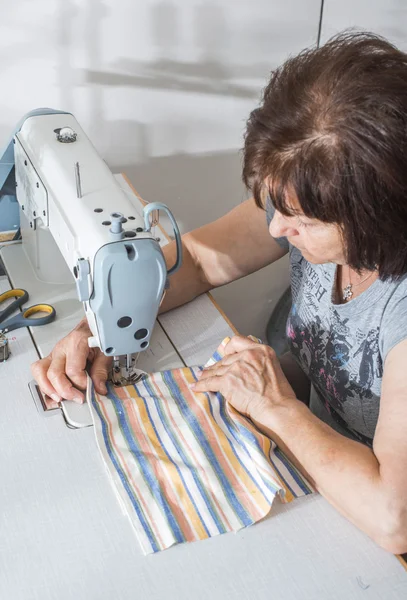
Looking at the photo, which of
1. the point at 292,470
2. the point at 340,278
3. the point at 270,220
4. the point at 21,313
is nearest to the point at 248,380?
the point at 292,470

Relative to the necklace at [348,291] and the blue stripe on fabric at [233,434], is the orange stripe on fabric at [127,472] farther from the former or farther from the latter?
the necklace at [348,291]

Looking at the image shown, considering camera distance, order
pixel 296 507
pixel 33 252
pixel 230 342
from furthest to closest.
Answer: pixel 33 252
pixel 230 342
pixel 296 507

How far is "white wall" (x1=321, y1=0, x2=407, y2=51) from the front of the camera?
2252 millimetres

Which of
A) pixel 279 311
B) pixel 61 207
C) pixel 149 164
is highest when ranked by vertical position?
pixel 61 207

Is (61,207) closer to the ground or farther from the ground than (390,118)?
closer to the ground

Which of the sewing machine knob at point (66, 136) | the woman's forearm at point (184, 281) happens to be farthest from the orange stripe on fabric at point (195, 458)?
the sewing machine knob at point (66, 136)

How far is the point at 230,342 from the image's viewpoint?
1.40m

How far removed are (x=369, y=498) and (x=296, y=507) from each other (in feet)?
0.38

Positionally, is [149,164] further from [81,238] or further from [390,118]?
[390,118]

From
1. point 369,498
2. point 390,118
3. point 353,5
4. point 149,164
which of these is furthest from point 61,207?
point 353,5

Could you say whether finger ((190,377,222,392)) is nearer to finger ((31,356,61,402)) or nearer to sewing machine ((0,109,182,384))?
sewing machine ((0,109,182,384))

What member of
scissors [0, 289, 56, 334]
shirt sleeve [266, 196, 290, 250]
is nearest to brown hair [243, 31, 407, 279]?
shirt sleeve [266, 196, 290, 250]

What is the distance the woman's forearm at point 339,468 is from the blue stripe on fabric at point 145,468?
0.66ft

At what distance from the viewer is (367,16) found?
230cm
